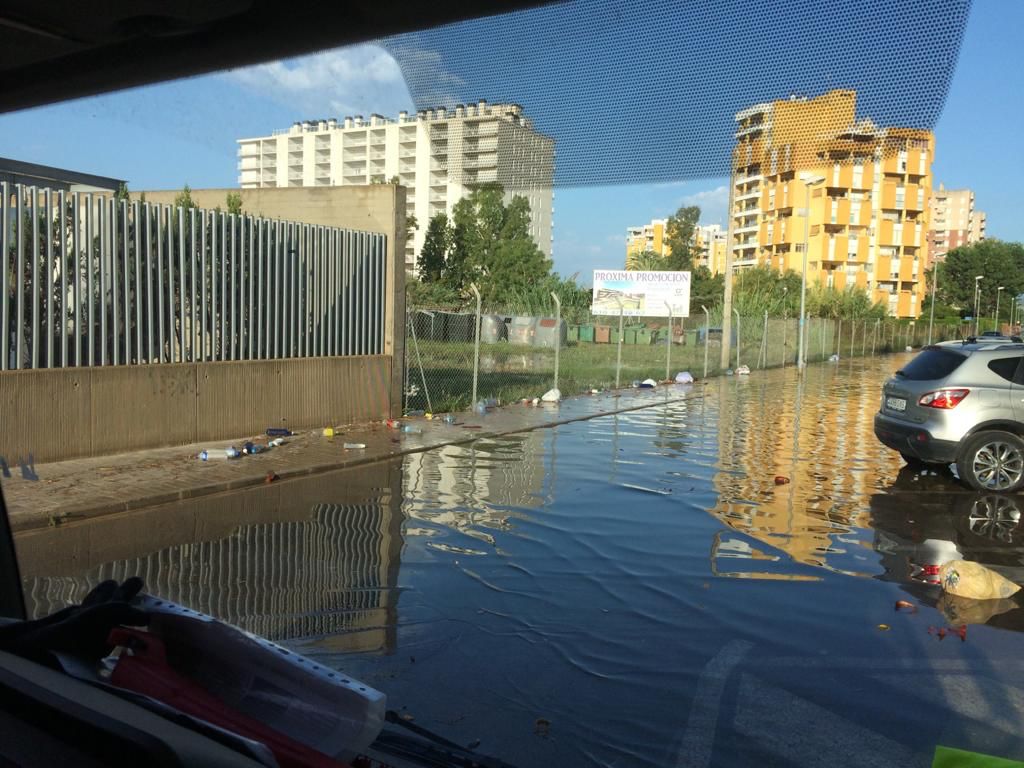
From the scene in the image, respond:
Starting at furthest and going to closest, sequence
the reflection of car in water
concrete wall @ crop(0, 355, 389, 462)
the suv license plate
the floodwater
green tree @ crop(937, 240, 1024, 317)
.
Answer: green tree @ crop(937, 240, 1024, 317)
the suv license plate
concrete wall @ crop(0, 355, 389, 462)
the reflection of car in water
the floodwater

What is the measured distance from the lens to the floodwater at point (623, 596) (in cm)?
448

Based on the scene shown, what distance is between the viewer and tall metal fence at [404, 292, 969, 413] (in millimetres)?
21203

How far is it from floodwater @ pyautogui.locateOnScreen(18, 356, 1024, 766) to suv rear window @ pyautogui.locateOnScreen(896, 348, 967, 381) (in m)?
1.38

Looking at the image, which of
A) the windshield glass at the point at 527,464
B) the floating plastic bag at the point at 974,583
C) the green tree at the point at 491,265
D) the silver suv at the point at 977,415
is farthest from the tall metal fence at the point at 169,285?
the green tree at the point at 491,265

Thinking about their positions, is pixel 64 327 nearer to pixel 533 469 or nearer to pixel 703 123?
pixel 533 469

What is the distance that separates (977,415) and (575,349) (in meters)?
34.6

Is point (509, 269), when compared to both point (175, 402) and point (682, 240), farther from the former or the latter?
point (175, 402)

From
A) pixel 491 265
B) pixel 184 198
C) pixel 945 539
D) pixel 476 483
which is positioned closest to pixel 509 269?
pixel 491 265

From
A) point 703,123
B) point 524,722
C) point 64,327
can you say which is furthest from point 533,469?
point 703,123

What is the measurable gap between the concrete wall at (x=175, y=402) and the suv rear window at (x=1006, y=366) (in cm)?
948

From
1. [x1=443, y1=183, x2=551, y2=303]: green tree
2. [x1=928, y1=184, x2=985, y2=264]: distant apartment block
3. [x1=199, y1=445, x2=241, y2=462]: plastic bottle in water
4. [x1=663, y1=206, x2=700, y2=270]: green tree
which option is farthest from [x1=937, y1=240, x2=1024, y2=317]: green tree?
[x1=199, y1=445, x2=241, y2=462]: plastic bottle in water

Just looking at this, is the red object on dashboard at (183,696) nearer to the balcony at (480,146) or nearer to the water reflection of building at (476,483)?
the balcony at (480,146)

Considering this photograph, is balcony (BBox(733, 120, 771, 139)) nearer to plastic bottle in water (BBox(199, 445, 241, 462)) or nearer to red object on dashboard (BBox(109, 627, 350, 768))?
red object on dashboard (BBox(109, 627, 350, 768))

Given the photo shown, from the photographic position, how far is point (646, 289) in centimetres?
4834
